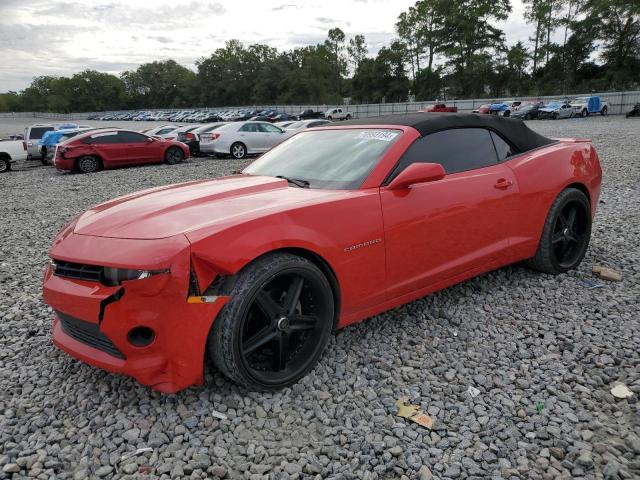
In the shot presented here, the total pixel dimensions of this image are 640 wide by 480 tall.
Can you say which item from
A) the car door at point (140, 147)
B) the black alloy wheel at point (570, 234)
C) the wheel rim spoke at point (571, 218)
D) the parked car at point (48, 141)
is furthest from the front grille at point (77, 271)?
the parked car at point (48, 141)

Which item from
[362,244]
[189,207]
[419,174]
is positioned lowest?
[362,244]

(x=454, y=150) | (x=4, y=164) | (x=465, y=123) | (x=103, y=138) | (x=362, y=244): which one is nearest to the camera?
(x=362, y=244)

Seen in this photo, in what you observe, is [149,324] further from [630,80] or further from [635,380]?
[630,80]

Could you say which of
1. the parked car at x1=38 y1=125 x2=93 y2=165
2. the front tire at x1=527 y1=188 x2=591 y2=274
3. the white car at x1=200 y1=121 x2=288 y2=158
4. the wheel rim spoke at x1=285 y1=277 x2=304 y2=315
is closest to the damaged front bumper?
the wheel rim spoke at x1=285 y1=277 x2=304 y2=315

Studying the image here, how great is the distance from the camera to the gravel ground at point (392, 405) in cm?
224

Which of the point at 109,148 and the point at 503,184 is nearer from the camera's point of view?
the point at 503,184

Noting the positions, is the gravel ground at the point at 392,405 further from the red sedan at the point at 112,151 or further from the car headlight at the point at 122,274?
the red sedan at the point at 112,151

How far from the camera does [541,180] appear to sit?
4.04 m

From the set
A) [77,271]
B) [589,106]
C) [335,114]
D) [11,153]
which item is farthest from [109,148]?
[589,106]

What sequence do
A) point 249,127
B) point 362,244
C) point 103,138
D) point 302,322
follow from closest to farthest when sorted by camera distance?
1. point 302,322
2. point 362,244
3. point 103,138
4. point 249,127

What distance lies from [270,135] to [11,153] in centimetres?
897

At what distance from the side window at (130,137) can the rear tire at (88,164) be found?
1026mm

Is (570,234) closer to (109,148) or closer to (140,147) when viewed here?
(109,148)

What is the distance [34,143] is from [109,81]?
136 meters
